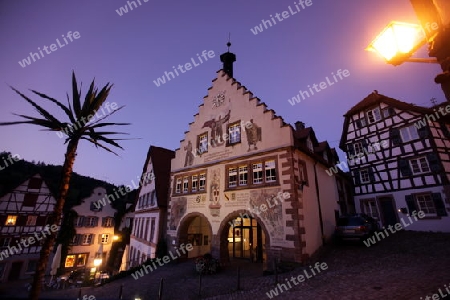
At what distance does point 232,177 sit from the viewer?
1594 centimetres

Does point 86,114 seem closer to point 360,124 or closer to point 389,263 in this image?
point 389,263

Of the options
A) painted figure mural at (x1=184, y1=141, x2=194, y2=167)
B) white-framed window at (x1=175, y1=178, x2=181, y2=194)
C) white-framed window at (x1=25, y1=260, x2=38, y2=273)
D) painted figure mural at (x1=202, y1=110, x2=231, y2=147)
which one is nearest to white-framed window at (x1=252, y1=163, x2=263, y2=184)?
painted figure mural at (x1=202, y1=110, x2=231, y2=147)

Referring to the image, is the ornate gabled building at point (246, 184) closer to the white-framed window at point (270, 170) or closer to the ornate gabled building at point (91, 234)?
the white-framed window at point (270, 170)

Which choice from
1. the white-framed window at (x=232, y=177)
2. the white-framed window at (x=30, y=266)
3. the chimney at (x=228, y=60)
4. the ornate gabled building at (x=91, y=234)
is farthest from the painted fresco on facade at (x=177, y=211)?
the white-framed window at (x=30, y=266)

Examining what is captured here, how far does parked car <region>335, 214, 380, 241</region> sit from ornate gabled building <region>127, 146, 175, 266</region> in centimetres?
1499

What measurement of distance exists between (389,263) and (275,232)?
5.33 m

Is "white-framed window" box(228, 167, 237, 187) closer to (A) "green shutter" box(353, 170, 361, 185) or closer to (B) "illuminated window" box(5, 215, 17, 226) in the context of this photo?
(A) "green shutter" box(353, 170, 361, 185)

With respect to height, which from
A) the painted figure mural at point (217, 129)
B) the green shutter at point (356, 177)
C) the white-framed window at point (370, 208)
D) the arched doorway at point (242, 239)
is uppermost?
the painted figure mural at point (217, 129)

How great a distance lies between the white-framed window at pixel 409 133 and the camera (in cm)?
1931

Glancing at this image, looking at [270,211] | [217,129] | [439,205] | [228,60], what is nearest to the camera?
[270,211]

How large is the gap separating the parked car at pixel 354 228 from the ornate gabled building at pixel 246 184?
1.03m

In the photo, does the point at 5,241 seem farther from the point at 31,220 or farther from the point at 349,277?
the point at 349,277

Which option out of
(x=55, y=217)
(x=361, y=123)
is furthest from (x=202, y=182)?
(x=361, y=123)

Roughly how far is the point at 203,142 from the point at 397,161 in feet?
57.9
